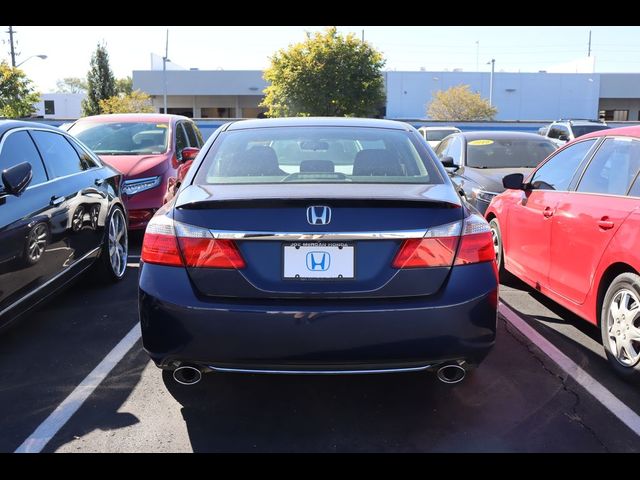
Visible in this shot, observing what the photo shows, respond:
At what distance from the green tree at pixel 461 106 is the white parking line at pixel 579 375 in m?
35.5

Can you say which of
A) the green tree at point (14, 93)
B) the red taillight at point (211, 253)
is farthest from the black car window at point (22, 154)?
the green tree at point (14, 93)

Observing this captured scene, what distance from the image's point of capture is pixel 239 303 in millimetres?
2766

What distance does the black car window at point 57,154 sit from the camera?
4.73m

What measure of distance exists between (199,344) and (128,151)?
246 inches

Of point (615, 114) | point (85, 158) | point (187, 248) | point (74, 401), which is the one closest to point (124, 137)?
point (85, 158)

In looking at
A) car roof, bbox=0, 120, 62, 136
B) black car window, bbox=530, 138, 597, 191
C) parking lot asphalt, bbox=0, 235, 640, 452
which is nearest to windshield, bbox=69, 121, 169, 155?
car roof, bbox=0, 120, 62, 136

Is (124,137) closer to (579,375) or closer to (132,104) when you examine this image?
(579,375)

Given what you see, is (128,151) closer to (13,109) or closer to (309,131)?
(309,131)

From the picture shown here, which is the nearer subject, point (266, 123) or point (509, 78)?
point (266, 123)

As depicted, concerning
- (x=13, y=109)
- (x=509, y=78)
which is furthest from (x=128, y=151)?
(x=509, y=78)

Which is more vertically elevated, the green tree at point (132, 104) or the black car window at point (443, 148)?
the green tree at point (132, 104)

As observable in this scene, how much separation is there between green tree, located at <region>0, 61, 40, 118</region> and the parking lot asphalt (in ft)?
80.7

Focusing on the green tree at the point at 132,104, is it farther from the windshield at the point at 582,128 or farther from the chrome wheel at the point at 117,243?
the chrome wheel at the point at 117,243

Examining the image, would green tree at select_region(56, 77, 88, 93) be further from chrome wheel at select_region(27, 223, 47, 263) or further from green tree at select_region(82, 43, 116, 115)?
chrome wheel at select_region(27, 223, 47, 263)
